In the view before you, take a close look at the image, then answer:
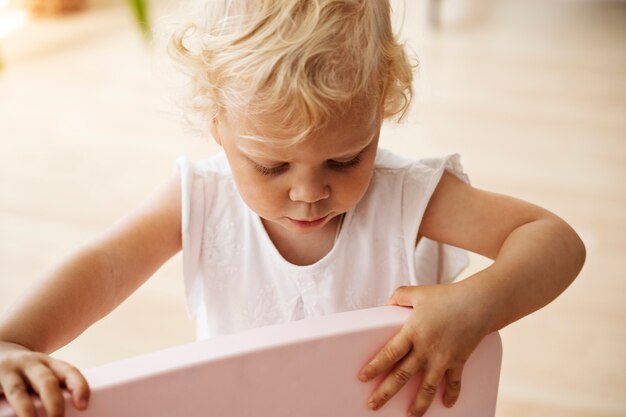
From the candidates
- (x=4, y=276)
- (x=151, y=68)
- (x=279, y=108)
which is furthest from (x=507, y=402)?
(x=151, y=68)

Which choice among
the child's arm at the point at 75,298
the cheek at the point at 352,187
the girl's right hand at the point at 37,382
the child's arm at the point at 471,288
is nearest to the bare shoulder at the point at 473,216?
the child's arm at the point at 471,288

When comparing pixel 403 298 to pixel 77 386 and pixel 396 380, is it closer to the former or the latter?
pixel 396 380

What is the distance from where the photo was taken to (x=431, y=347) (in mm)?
580

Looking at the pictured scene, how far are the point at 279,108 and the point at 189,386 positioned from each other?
0.21m

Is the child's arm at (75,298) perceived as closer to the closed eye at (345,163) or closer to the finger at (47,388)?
the finger at (47,388)

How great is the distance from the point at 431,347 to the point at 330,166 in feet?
0.56

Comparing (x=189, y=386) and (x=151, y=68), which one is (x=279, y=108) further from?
(x=151, y=68)

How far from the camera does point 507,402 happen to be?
3.78ft

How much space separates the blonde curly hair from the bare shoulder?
0.16m

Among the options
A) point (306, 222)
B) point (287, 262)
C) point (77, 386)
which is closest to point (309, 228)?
point (306, 222)

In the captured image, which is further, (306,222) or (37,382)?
(306,222)

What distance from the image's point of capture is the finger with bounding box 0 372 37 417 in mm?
517

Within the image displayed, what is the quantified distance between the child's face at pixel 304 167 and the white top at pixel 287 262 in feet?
0.36

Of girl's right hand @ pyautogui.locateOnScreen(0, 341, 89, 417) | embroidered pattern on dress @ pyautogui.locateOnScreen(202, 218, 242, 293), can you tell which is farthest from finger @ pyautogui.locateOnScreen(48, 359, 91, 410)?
embroidered pattern on dress @ pyautogui.locateOnScreen(202, 218, 242, 293)
